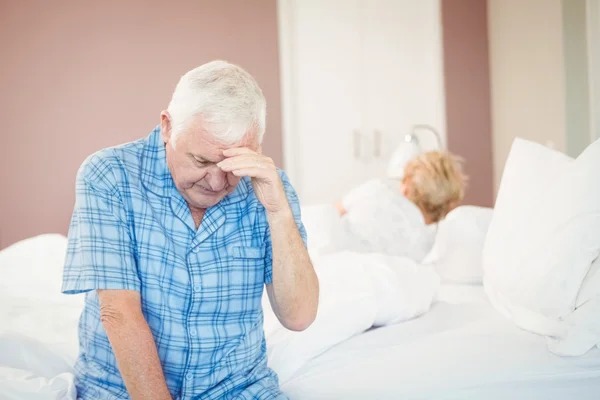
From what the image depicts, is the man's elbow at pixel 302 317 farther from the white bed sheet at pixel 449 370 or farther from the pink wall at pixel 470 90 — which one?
the pink wall at pixel 470 90

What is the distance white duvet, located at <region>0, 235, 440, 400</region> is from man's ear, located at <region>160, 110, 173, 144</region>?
509 mm

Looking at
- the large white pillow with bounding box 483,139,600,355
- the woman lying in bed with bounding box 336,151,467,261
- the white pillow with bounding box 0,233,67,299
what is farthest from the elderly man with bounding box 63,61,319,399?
the woman lying in bed with bounding box 336,151,467,261

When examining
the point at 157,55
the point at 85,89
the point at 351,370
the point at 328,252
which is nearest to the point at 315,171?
the point at 157,55

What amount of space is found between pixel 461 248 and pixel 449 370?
950 mm

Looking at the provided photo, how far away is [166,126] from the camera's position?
4.20 feet

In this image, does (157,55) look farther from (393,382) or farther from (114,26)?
(393,382)

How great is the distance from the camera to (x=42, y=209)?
3.95 meters

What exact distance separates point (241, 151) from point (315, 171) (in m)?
3.18

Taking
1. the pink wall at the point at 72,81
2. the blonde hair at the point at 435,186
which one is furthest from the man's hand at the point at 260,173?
the pink wall at the point at 72,81

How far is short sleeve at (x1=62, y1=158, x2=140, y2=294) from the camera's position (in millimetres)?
1171

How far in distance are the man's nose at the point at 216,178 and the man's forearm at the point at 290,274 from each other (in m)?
0.11

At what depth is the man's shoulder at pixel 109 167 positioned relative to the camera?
1.22 m

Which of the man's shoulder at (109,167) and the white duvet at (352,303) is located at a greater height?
the man's shoulder at (109,167)

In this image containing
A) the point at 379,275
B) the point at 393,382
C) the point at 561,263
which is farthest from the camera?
the point at 379,275
